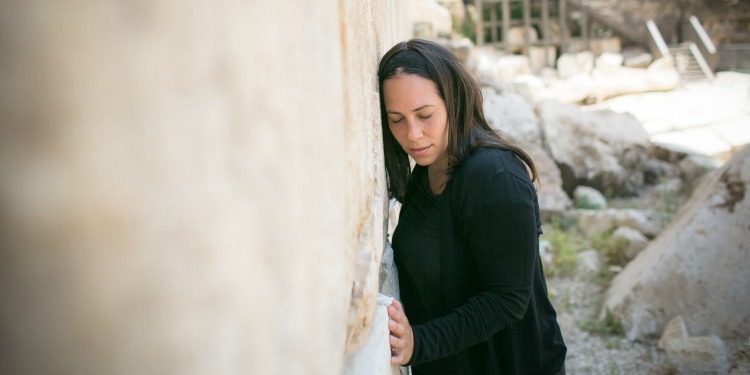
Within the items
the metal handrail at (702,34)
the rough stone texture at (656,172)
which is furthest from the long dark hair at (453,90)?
the metal handrail at (702,34)

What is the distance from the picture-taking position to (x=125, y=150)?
0.35m

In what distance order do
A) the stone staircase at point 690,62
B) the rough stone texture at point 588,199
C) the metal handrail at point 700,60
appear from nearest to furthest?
the rough stone texture at point 588,199, the metal handrail at point 700,60, the stone staircase at point 690,62

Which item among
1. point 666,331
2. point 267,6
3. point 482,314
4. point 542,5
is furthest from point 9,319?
point 542,5

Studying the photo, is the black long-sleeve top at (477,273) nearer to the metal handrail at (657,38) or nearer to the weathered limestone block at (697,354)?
the weathered limestone block at (697,354)

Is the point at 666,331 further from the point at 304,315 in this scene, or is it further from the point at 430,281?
the point at 304,315

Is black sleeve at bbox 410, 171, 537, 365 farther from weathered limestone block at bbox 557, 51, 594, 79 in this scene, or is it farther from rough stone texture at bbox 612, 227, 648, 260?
weathered limestone block at bbox 557, 51, 594, 79

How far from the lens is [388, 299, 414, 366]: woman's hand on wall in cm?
126

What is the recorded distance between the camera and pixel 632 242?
5000 millimetres

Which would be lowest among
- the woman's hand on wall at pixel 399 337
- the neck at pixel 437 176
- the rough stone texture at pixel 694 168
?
the rough stone texture at pixel 694 168

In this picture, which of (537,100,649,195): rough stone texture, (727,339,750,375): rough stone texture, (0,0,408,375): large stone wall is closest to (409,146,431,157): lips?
(0,0,408,375): large stone wall

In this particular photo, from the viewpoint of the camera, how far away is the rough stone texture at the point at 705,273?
11.3 ft

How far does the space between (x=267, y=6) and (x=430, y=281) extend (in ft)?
3.58

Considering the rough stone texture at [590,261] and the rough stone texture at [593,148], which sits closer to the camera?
the rough stone texture at [590,261]

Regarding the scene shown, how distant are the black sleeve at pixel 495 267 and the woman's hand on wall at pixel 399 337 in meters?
0.03
